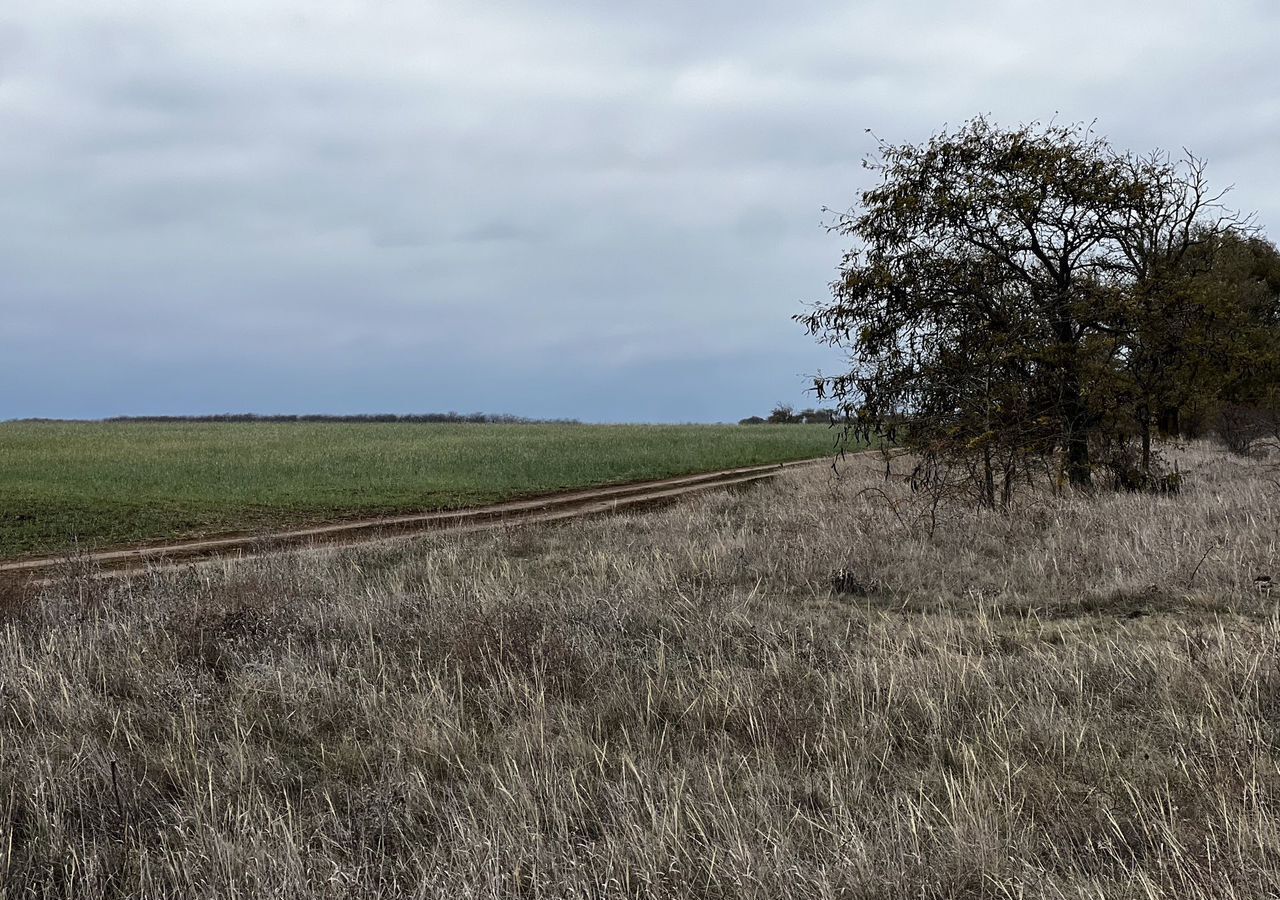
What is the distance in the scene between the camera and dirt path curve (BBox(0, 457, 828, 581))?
41.5 feet

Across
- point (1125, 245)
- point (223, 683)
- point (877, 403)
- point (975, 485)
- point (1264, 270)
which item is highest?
point (1264, 270)

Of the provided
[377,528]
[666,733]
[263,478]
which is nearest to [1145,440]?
[377,528]

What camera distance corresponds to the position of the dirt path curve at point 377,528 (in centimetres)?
1265

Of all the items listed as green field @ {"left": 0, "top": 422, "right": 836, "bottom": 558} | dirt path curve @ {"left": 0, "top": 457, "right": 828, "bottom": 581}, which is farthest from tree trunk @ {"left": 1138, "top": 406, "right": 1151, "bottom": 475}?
green field @ {"left": 0, "top": 422, "right": 836, "bottom": 558}

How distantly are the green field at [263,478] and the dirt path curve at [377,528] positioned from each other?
1.12 m

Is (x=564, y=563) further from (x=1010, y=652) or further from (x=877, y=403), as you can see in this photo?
(x=877, y=403)

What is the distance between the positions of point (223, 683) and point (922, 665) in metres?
5.02

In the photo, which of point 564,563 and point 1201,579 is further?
point 564,563

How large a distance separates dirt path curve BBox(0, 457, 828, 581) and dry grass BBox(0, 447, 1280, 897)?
328 cm

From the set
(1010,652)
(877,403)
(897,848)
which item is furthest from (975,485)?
(897,848)

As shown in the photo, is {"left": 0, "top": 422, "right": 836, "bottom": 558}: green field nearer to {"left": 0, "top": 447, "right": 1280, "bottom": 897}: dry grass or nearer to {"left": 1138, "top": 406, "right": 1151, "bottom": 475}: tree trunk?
{"left": 0, "top": 447, "right": 1280, "bottom": 897}: dry grass

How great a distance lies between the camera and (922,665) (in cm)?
584

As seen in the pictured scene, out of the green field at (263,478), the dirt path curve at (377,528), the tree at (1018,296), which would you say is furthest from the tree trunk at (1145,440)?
the green field at (263,478)

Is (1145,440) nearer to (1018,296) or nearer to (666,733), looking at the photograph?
(1018,296)
